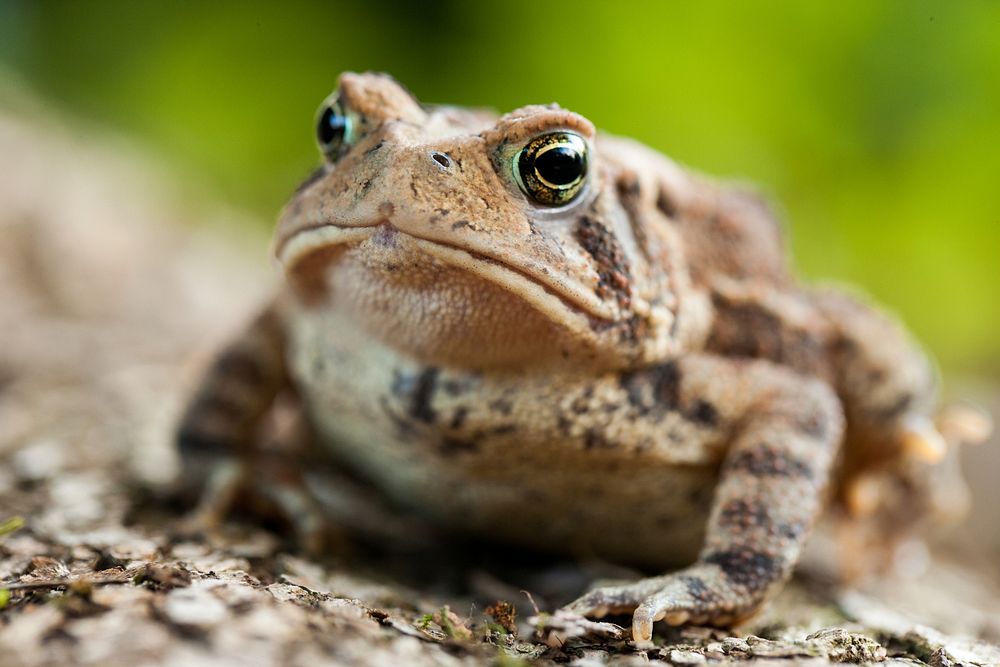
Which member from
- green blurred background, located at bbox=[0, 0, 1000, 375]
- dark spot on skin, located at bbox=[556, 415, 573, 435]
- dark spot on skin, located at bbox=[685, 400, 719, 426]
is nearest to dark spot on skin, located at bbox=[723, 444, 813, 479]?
dark spot on skin, located at bbox=[685, 400, 719, 426]

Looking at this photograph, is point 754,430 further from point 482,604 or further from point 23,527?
point 23,527

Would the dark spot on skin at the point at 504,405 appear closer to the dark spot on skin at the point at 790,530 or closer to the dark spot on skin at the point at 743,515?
the dark spot on skin at the point at 743,515

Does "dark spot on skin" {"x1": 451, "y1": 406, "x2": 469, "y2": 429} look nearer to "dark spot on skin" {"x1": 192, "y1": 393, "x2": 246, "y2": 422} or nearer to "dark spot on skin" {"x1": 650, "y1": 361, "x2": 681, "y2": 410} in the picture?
"dark spot on skin" {"x1": 650, "y1": 361, "x2": 681, "y2": 410}

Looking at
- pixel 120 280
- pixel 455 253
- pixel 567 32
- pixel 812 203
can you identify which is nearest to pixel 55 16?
pixel 120 280

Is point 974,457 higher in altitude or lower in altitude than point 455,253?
higher

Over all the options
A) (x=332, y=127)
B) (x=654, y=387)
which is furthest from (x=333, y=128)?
(x=654, y=387)

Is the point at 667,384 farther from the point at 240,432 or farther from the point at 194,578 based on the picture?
the point at 240,432
